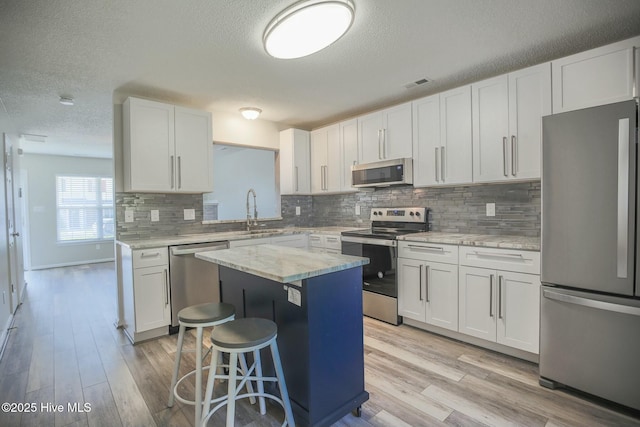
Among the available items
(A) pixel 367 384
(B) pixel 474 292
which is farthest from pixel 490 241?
(A) pixel 367 384

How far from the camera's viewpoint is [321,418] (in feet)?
5.44

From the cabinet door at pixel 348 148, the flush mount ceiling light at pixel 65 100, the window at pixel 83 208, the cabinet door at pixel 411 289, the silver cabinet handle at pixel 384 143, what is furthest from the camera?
the window at pixel 83 208

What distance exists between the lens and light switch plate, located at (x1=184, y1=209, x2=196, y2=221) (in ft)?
12.0

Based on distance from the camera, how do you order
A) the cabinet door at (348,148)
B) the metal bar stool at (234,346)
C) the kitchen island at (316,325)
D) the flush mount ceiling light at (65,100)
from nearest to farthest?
the metal bar stool at (234,346) < the kitchen island at (316,325) < the flush mount ceiling light at (65,100) < the cabinet door at (348,148)

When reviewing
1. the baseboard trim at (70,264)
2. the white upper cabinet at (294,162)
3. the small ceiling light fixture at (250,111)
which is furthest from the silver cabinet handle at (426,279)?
the baseboard trim at (70,264)

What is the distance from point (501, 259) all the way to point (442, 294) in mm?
596

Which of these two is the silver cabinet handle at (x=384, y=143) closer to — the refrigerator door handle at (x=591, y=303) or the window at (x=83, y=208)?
the refrigerator door handle at (x=591, y=303)

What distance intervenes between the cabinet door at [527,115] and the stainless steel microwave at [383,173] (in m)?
0.96

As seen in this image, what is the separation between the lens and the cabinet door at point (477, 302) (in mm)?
2473

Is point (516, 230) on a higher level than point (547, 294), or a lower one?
higher

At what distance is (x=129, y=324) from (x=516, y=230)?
11.9ft

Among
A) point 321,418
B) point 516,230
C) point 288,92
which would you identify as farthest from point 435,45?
point 321,418

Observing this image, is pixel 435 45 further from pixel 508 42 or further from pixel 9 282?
pixel 9 282

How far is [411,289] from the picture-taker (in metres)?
2.98
